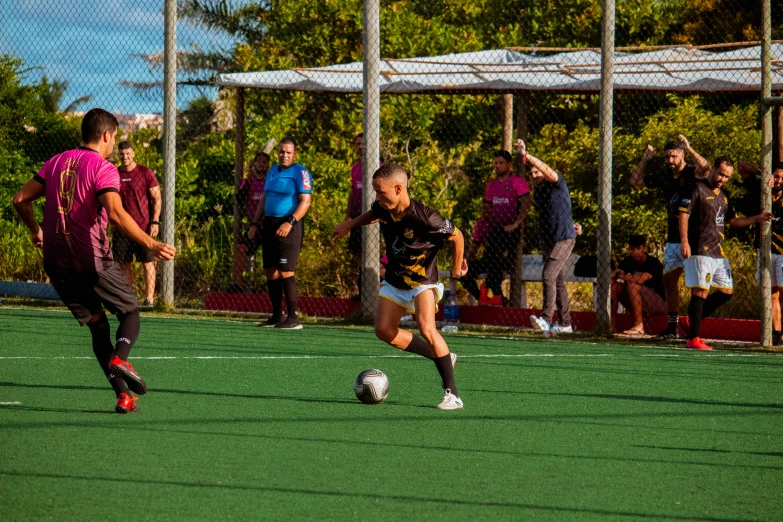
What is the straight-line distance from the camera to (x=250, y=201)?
48.2 feet

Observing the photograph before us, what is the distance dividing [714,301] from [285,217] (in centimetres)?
450

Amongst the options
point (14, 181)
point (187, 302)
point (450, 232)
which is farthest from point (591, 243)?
point (450, 232)

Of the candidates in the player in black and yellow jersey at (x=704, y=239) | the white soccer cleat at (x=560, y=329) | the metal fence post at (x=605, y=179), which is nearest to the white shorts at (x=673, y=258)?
the player in black and yellow jersey at (x=704, y=239)

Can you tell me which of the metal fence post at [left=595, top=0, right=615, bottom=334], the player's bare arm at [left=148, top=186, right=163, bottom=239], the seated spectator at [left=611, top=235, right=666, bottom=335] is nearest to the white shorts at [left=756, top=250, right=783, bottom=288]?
the seated spectator at [left=611, top=235, right=666, bottom=335]

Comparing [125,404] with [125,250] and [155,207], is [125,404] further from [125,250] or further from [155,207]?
[125,250]

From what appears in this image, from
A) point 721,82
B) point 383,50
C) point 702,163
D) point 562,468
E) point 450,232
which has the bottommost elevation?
point 562,468

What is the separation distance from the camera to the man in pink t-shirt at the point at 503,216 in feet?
43.9

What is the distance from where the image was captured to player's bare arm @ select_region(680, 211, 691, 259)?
11.4 metres

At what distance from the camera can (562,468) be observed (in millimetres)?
5371

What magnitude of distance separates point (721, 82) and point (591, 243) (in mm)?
6262

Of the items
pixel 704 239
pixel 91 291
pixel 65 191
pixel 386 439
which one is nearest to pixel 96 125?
pixel 65 191

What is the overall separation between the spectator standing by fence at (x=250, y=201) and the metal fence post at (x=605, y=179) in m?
4.43

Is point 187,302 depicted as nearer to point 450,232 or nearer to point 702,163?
point 702,163

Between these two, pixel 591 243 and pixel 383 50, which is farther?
pixel 383 50
